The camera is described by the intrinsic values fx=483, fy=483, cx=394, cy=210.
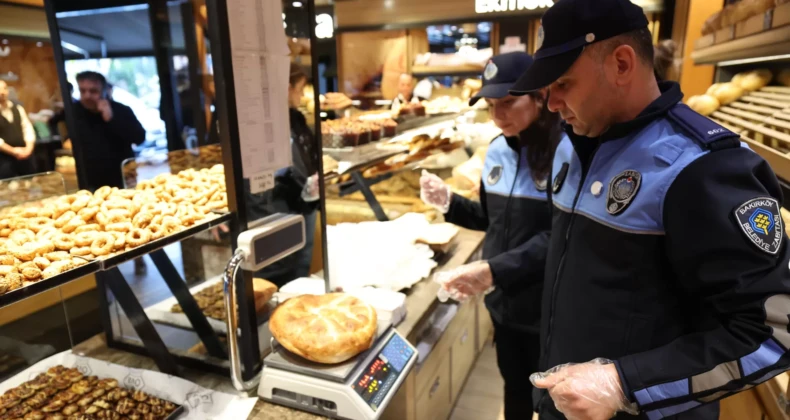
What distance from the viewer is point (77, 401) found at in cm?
142

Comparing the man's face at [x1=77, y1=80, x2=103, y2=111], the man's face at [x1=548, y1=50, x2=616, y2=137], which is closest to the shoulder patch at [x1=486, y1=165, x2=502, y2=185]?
the man's face at [x1=548, y1=50, x2=616, y2=137]

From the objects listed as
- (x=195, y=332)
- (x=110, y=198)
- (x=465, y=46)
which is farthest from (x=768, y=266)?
(x=465, y=46)

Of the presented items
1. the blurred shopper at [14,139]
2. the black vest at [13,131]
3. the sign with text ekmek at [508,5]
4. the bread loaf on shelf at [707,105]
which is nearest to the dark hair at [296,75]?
the blurred shopper at [14,139]

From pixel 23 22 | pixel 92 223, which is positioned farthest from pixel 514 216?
pixel 23 22

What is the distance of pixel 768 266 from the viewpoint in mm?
919

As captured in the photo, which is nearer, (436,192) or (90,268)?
(90,268)

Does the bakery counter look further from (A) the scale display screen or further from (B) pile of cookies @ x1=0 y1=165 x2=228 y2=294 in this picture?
(B) pile of cookies @ x1=0 y1=165 x2=228 y2=294

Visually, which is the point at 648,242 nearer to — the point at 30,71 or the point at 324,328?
the point at 324,328

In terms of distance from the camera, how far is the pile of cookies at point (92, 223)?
981mm

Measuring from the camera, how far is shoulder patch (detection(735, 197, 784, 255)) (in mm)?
913

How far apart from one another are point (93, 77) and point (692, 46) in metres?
4.46

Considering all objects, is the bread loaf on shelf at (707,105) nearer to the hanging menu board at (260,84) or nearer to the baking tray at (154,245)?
the hanging menu board at (260,84)

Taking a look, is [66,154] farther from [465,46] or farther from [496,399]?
[465,46]

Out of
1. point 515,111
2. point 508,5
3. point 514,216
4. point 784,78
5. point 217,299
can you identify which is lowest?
point 217,299
